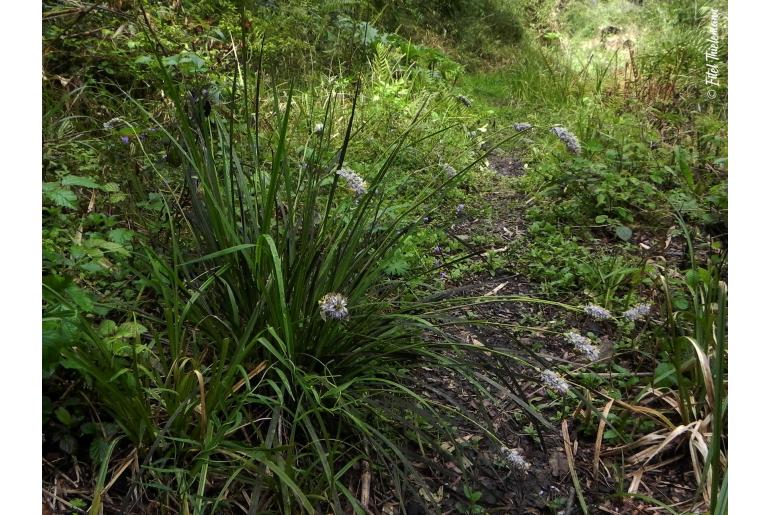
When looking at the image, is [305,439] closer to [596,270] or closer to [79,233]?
[79,233]

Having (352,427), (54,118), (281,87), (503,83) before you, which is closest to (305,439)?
(352,427)

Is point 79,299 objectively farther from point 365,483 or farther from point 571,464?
point 571,464

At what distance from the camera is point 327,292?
156 centimetres

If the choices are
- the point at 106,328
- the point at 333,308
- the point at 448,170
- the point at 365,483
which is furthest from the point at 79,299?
the point at 448,170

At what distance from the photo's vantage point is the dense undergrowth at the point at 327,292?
51.1 inches

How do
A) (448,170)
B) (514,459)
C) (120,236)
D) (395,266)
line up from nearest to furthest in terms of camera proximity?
(514,459) → (120,236) → (395,266) → (448,170)

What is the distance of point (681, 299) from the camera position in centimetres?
211

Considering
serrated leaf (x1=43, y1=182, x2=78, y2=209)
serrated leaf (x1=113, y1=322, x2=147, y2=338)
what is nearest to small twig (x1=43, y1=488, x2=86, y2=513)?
serrated leaf (x1=113, y1=322, x2=147, y2=338)

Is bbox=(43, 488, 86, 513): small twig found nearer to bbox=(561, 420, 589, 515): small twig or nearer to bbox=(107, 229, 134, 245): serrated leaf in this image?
bbox=(107, 229, 134, 245): serrated leaf

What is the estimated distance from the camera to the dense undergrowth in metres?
1.30

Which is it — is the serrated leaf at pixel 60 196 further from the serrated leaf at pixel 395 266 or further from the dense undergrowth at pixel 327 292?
the serrated leaf at pixel 395 266

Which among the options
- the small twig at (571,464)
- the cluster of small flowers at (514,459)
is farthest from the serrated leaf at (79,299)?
the small twig at (571,464)

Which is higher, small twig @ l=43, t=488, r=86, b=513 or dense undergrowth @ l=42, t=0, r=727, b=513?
dense undergrowth @ l=42, t=0, r=727, b=513

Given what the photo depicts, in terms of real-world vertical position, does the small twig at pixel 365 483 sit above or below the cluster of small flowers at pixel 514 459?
below
